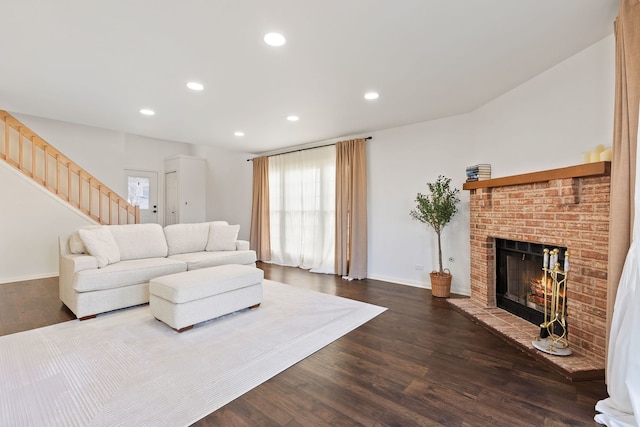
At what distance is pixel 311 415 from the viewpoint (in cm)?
164

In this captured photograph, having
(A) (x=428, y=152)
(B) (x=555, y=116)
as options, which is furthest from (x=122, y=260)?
(B) (x=555, y=116)

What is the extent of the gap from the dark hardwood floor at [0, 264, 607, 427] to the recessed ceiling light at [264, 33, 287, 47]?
2.43 metres

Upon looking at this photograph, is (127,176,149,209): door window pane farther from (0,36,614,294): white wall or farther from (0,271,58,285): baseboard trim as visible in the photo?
(0,271,58,285): baseboard trim

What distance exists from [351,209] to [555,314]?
300cm

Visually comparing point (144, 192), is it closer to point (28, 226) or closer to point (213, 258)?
point (28, 226)

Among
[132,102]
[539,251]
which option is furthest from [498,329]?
[132,102]

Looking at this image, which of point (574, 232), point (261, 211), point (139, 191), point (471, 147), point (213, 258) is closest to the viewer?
point (574, 232)

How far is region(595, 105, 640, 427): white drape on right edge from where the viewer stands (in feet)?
5.05

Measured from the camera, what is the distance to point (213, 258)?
4.06 metres

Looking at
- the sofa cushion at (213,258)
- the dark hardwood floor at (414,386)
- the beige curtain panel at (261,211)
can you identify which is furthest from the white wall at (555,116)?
the beige curtain panel at (261,211)

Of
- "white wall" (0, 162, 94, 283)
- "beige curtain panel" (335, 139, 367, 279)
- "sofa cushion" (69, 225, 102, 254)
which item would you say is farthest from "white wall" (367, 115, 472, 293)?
"white wall" (0, 162, 94, 283)

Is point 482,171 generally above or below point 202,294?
above

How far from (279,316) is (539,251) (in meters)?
2.62

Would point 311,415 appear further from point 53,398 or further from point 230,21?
point 230,21
